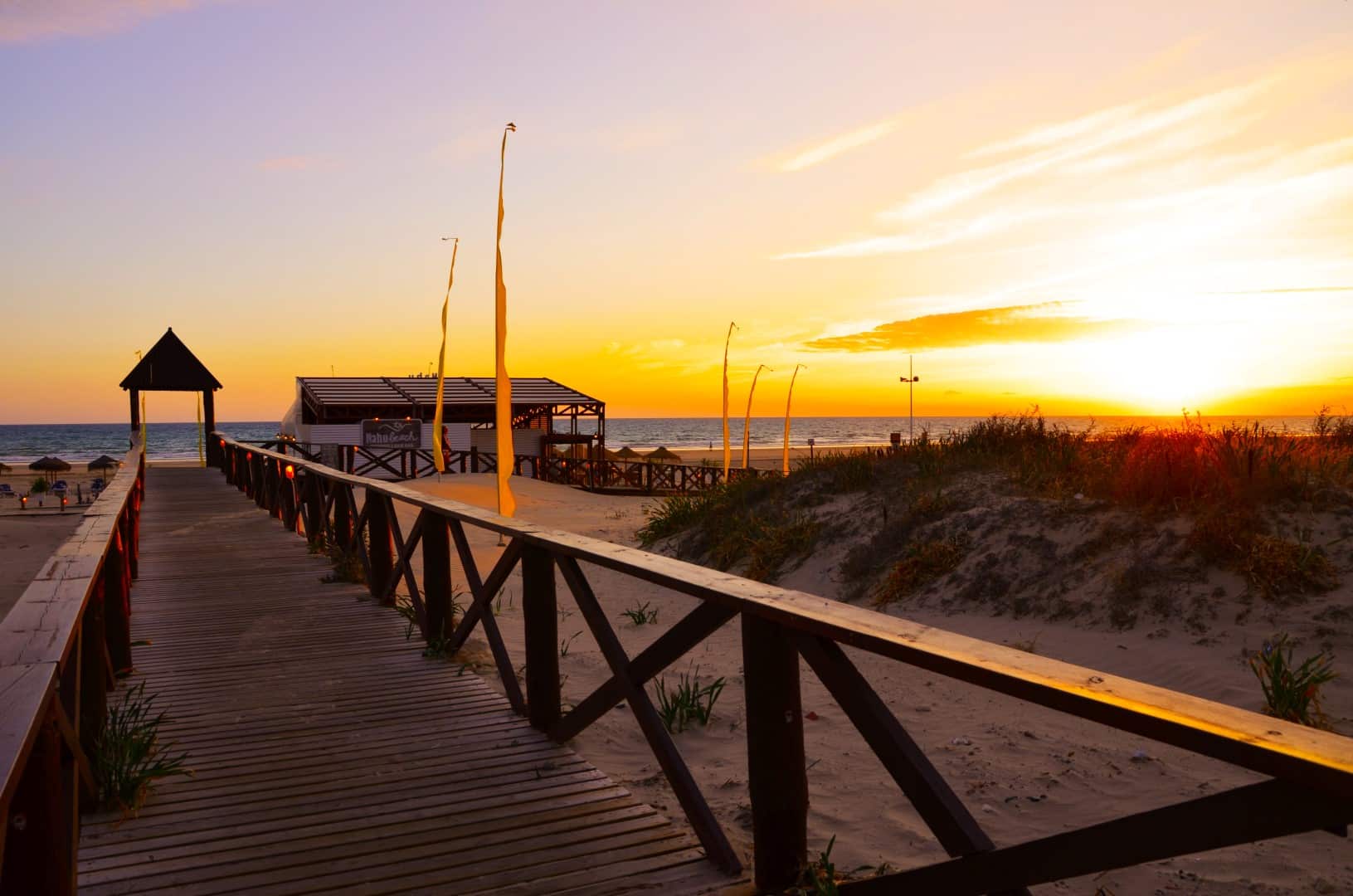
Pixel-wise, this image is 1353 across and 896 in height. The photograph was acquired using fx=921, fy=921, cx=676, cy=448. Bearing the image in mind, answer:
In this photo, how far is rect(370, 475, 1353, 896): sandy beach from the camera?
3596 millimetres

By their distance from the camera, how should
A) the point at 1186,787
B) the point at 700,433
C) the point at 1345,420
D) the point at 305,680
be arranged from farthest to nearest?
the point at 700,433, the point at 1345,420, the point at 305,680, the point at 1186,787

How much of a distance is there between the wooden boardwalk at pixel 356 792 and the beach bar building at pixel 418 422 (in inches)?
1075

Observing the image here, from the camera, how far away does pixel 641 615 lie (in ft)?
27.8

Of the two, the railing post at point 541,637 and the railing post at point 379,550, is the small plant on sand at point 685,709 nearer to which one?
the railing post at point 541,637

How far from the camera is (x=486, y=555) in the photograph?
1448 cm

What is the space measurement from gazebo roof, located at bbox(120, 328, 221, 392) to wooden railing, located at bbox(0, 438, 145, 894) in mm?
21161

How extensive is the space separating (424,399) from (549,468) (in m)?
5.55

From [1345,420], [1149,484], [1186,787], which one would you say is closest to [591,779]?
[1186,787]

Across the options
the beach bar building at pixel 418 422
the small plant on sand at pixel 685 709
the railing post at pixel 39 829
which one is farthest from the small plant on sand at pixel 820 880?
the beach bar building at pixel 418 422

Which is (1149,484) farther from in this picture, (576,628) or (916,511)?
(576,628)

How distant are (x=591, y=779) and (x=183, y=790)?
1.62 meters

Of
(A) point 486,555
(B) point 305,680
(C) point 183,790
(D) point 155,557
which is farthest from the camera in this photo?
(A) point 486,555

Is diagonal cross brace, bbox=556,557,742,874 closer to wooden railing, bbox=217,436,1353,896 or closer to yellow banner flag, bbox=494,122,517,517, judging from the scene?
wooden railing, bbox=217,436,1353,896

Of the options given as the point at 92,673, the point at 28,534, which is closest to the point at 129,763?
the point at 92,673
